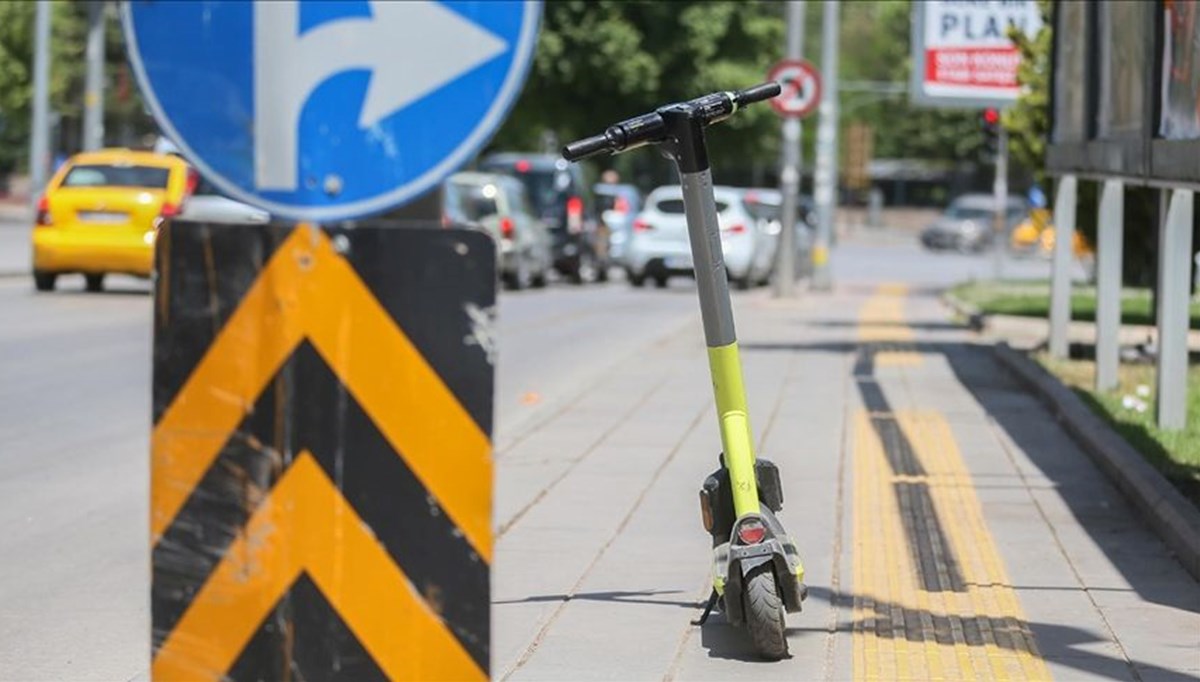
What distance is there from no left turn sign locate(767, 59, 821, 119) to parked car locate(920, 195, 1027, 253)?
3926 centimetres

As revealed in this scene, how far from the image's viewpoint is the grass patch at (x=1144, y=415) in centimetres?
1070

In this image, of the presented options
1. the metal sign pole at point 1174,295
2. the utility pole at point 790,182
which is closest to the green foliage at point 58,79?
the utility pole at point 790,182

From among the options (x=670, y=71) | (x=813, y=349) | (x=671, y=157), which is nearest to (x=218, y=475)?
(x=671, y=157)

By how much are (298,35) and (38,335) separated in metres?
15.2

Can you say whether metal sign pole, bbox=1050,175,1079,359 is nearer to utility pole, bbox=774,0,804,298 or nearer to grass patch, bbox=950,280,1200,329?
grass patch, bbox=950,280,1200,329

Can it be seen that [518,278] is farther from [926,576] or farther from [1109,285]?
[926,576]

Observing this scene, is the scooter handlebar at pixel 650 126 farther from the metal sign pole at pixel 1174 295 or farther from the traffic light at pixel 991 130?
the traffic light at pixel 991 130

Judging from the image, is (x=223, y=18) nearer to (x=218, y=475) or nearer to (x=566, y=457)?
(x=218, y=475)

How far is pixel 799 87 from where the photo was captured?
27719mm

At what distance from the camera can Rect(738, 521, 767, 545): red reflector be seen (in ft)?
20.8

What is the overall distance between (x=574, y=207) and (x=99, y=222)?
14.7 meters

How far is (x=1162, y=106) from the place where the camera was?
11.7 meters

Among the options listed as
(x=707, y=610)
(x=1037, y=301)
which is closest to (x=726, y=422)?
(x=707, y=610)

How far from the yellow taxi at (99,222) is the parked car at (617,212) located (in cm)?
1666
